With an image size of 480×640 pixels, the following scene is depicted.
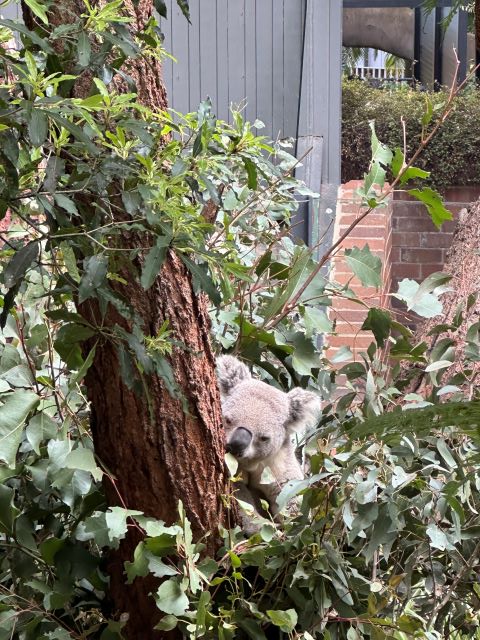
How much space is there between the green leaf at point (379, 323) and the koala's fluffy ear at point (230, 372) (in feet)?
0.94

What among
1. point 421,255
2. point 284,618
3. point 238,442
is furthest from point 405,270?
point 284,618

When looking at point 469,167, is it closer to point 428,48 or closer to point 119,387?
point 428,48

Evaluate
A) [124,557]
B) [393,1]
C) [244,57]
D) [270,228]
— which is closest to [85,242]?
[124,557]

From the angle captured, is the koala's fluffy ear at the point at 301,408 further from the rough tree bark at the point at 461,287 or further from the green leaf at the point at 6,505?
the green leaf at the point at 6,505

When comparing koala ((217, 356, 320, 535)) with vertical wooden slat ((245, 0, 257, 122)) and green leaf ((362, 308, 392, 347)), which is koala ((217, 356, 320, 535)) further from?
vertical wooden slat ((245, 0, 257, 122))

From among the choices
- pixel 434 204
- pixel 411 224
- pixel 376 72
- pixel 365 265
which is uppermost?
pixel 376 72

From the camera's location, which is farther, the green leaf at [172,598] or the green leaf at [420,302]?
the green leaf at [420,302]

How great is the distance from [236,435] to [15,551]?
1.67 ft

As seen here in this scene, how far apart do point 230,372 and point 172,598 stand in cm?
64

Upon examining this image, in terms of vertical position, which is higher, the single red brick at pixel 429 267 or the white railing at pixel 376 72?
the white railing at pixel 376 72

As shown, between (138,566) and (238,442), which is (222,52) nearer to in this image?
(238,442)

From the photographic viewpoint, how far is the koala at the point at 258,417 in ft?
6.52

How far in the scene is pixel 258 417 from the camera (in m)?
2.03

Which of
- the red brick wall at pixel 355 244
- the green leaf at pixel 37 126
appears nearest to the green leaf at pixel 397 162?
the green leaf at pixel 37 126
